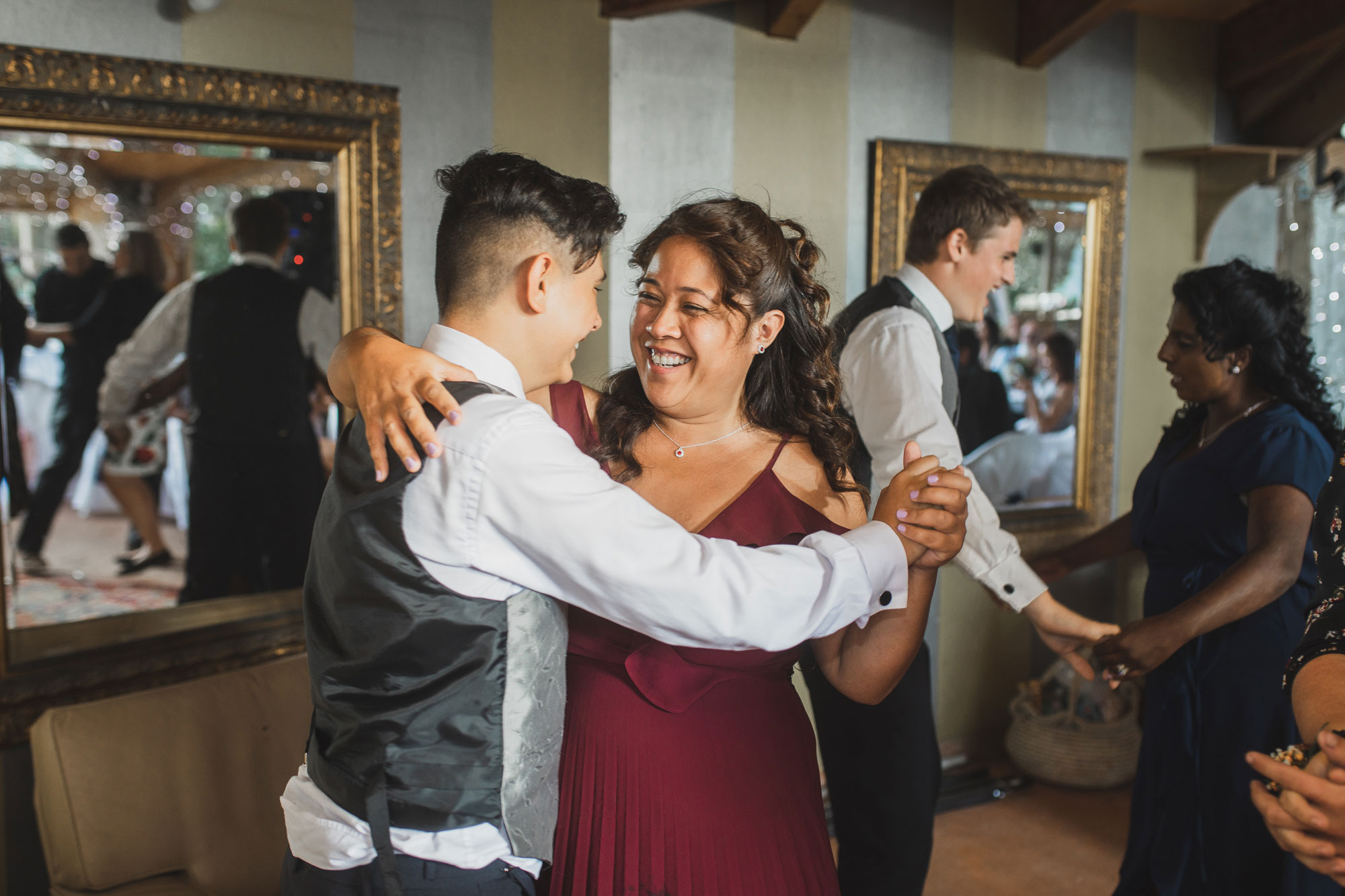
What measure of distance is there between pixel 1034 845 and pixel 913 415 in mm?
2118

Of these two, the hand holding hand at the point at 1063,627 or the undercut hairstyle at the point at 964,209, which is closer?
the hand holding hand at the point at 1063,627

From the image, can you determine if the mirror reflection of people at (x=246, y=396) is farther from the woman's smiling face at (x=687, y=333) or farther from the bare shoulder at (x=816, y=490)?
the bare shoulder at (x=816, y=490)

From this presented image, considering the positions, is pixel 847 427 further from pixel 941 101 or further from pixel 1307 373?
pixel 941 101

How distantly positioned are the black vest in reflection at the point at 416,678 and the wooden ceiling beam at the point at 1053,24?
3.32m

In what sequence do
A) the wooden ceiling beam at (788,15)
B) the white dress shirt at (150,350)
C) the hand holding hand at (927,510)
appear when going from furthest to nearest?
the wooden ceiling beam at (788,15) → the white dress shirt at (150,350) → the hand holding hand at (927,510)

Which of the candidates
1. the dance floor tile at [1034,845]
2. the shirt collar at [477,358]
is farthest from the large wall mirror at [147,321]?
the dance floor tile at [1034,845]

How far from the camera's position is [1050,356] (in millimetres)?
4164

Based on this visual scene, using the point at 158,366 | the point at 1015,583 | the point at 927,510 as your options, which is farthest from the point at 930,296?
the point at 158,366

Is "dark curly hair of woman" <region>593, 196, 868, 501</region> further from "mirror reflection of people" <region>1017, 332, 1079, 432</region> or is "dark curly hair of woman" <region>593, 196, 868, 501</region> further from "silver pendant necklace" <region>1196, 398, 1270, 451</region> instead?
"mirror reflection of people" <region>1017, 332, 1079, 432</region>

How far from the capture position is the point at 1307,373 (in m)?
2.62

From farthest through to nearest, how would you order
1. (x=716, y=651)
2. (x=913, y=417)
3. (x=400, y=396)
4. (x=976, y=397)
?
(x=976, y=397), (x=913, y=417), (x=716, y=651), (x=400, y=396)

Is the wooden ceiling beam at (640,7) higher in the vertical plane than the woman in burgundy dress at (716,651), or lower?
higher

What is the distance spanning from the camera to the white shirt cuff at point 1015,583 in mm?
2320

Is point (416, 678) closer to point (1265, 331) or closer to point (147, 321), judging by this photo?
point (147, 321)
